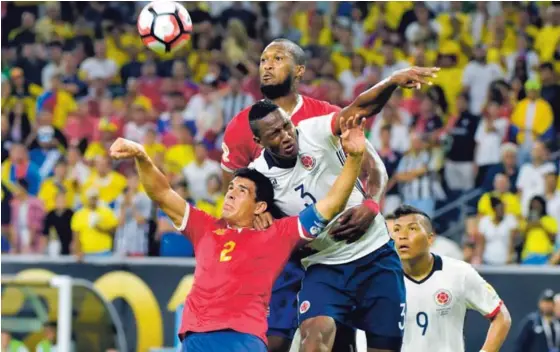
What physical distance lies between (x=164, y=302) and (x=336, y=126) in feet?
27.1

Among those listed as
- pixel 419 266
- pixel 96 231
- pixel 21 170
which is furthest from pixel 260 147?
pixel 21 170

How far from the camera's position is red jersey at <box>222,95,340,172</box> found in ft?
27.5

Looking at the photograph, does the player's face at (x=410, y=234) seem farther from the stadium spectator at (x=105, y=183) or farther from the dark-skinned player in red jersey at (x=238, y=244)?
the stadium spectator at (x=105, y=183)

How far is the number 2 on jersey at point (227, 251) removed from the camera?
7637mm

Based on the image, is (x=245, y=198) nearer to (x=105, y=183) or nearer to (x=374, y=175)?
(x=374, y=175)

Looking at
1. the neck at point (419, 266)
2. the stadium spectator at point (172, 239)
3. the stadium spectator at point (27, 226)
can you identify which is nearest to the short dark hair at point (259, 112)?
the neck at point (419, 266)

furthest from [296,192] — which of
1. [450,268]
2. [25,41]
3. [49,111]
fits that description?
[25,41]

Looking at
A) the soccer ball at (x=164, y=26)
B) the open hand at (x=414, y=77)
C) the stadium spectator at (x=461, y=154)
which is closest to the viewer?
the open hand at (x=414, y=77)

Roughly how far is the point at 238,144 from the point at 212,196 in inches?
285

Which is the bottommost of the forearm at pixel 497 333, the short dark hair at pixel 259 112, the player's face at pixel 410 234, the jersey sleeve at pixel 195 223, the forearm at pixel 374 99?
the forearm at pixel 497 333

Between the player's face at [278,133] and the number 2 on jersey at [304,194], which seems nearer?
the player's face at [278,133]

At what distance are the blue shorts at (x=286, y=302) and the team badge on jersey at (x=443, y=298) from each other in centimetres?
139

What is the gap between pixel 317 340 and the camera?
779 centimetres

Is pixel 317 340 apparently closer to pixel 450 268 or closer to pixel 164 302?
pixel 450 268
